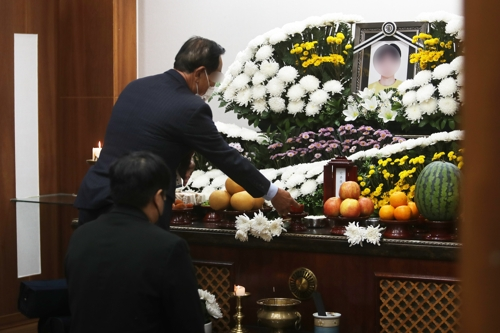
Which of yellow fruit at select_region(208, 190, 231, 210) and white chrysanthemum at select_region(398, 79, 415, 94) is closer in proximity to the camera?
yellow fruit at select_region(208, 190, 231, 210)

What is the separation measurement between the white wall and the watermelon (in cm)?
176

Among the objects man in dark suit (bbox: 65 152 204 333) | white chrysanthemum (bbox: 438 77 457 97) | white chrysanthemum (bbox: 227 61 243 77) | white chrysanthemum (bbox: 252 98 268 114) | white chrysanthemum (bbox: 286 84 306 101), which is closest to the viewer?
man in dark suit (bbox: 65 152 204 333)

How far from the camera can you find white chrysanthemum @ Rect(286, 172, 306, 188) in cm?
397

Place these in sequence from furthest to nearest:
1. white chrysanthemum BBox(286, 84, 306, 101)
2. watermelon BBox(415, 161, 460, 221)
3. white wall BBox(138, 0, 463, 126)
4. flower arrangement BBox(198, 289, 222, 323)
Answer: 1. white wall BBox(138, 0, 463, 126)
2. white chrysanthemum BBox(286, 84, 306, 101)
3. flower arrangement BBox(198, 289, 222, 323)
4. watermelon BBox(415, 161, 460, 221)

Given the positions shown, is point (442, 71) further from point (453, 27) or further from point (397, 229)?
point (397, 229)

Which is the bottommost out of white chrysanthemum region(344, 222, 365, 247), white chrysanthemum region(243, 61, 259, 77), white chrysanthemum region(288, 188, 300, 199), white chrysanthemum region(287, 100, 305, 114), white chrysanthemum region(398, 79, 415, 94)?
white chrysanthemum region(344, 222, 365, 247)

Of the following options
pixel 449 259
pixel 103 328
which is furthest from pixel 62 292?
pixel 449 259

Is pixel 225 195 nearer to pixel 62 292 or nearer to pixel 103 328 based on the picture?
pixel 62 292

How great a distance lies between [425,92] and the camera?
398 cm

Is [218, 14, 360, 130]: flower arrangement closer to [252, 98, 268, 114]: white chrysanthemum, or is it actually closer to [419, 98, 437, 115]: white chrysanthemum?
[252, 98, 268, 114]: white chrysanthemum

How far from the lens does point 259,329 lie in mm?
3521

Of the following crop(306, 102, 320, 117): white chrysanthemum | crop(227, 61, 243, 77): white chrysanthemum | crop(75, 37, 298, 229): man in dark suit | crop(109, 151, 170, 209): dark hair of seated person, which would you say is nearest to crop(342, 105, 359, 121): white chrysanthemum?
crop(306, 102, 320, 117): white chrysanthemum

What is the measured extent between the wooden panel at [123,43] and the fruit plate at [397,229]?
2.90 metres

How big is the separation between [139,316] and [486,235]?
5.86 ft
